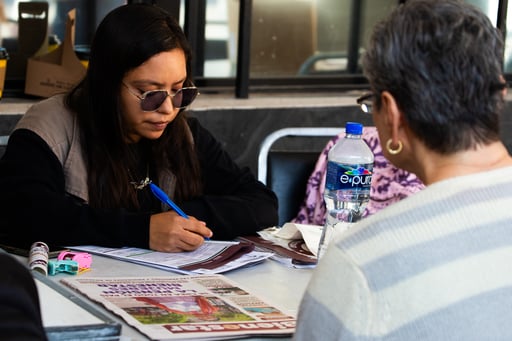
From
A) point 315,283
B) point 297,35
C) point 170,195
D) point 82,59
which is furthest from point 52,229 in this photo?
point 297,35

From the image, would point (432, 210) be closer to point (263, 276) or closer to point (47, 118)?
point (263, 276)

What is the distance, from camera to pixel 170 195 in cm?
282

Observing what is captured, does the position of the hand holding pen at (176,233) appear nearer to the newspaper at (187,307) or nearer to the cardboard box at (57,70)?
the newspaper at (187,307)

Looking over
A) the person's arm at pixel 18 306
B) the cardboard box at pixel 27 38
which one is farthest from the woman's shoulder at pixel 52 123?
the cardboard box at pixel 27 38

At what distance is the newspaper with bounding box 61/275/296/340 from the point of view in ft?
5.84

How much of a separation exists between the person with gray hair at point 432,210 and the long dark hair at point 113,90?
1.14m

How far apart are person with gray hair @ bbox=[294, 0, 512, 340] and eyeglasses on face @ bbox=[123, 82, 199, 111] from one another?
1090mm

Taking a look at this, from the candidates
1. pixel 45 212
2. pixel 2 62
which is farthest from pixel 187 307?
pixel 2 62

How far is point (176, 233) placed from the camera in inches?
93.7

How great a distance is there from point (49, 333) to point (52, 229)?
882 mm

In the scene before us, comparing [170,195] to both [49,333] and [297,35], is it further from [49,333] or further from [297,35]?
[297,35]

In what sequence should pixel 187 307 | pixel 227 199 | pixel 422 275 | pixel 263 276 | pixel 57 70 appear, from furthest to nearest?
pixel 57 70
pixel 227 199
pixel 263 276
pixel 187 307
pixel 422 275

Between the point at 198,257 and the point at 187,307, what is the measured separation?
1.44ft

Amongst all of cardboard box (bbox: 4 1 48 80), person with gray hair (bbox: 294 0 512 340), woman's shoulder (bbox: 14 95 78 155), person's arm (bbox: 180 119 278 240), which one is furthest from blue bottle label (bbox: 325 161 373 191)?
cardboard box (bbox: 4 1 48 80)
